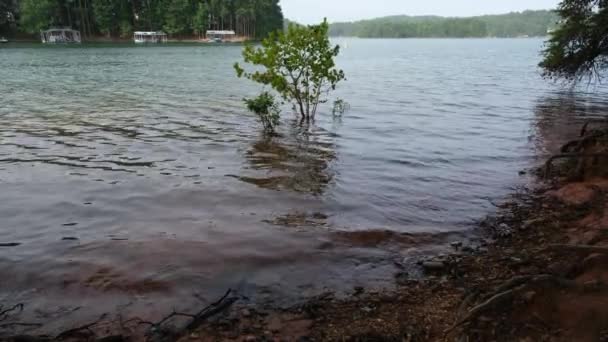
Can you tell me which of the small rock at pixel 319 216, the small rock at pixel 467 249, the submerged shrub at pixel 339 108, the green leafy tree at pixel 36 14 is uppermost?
the green leafy tree at pixel 36 14

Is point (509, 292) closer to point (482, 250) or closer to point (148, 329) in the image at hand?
point (482, 250)

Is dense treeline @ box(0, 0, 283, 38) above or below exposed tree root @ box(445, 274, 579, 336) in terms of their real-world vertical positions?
above

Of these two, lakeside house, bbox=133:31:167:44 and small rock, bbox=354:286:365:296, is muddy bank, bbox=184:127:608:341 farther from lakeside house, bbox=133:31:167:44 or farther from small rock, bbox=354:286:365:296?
lakeside house, bbox=133:31:167:44

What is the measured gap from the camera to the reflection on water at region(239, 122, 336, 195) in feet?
40.6

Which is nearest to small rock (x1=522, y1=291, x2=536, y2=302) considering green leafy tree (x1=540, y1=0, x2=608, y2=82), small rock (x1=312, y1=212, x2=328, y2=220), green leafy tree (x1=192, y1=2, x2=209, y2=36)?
small rock (x1=312, y1=212, x2=328, y2=220)

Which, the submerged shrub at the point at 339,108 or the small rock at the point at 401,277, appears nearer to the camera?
the small rock at the point at 401,277

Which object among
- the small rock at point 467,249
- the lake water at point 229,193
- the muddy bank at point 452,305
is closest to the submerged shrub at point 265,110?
the lake water at point 229,193

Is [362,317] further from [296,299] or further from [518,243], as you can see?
[518,243]

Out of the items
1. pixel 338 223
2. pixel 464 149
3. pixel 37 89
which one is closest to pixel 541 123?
pixel 464 149

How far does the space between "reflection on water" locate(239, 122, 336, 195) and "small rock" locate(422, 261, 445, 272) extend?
4.56 meters

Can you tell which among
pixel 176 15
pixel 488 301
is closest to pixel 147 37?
pixel 176 15

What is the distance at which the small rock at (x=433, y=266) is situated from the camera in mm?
7227

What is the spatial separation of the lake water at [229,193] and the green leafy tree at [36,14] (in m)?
108

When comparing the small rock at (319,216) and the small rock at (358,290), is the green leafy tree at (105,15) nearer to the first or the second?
the small rock at (319,216)
